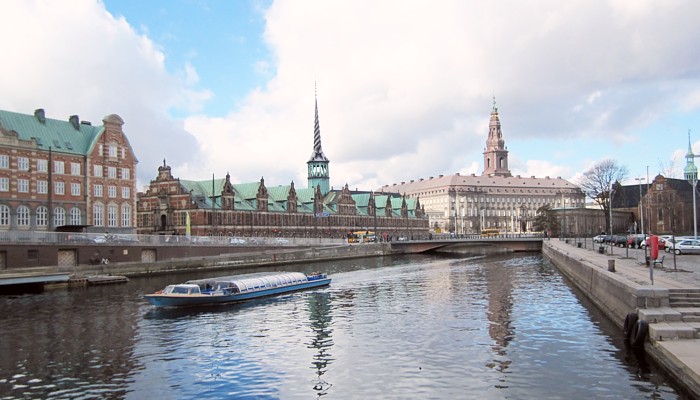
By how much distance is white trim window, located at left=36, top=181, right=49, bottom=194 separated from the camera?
80794 millimetres

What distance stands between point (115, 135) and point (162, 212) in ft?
97.6

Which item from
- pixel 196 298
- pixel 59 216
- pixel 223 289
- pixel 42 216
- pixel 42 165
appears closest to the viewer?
pixel 196 298

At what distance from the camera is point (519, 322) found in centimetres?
3622

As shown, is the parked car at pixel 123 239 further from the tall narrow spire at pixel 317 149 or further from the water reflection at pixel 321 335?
the tall narrow spire at pixel 317 149

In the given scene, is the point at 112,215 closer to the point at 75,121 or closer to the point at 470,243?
the point at 75,121

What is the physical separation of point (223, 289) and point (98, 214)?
49942 mm

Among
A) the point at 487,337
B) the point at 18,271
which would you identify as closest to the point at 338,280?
the point at 18,271

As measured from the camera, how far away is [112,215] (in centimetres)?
9094

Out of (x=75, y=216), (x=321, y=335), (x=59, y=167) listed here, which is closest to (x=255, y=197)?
(x=75, y=216)

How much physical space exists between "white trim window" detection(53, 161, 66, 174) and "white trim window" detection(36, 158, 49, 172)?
1221 mm

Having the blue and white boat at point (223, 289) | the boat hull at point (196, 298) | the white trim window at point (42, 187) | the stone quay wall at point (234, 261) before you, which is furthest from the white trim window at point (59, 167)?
the boat hull at point (196, 298)

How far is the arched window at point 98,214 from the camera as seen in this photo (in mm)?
88000

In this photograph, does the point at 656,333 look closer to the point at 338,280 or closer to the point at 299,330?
the point at 299,330

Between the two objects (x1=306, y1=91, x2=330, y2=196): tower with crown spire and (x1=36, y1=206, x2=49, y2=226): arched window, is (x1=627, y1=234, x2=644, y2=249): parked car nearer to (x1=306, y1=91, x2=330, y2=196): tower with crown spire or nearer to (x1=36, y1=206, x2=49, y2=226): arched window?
(x1=36, y1=206, x2=49, y2=226): arched window
